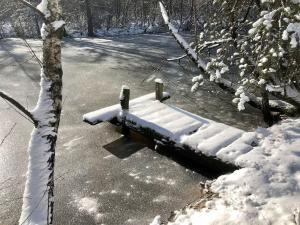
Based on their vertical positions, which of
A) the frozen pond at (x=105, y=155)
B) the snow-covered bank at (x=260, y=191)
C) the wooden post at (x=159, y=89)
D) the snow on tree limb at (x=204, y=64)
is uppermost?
the snow on tree limb at (x=204, y=64)

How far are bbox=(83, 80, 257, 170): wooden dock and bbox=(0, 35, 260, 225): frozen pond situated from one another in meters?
0.48

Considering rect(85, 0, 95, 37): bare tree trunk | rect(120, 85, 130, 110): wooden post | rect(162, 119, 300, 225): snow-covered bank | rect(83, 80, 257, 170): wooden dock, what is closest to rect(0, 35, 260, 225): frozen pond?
rect(83, 80, 257, 170): wooden dock

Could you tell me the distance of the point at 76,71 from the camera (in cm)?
1762

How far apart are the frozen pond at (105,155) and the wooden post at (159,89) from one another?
1.70 ft

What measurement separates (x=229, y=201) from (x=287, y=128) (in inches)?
139

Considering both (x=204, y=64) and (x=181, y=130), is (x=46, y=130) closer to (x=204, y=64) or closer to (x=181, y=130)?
(x=181, y=130)

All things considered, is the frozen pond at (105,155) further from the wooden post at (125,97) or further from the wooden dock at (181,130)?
the wooden post at (125,97)

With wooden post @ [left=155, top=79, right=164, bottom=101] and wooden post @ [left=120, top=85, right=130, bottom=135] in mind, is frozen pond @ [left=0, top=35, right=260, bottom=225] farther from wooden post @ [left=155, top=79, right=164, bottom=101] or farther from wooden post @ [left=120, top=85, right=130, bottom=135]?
wooden post @ [left=155, top=79, right=164, bottom=101]

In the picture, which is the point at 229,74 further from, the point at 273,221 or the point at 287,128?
the point at 273,221

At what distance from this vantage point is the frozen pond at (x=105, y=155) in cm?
746

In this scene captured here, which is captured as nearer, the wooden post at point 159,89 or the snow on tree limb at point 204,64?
Result: the snow on tree limb at point 204,64

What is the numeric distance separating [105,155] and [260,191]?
14.4ft

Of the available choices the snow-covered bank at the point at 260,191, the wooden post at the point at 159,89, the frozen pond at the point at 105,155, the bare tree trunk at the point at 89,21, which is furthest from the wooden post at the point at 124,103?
the bare tree trunk at the point at 89,21

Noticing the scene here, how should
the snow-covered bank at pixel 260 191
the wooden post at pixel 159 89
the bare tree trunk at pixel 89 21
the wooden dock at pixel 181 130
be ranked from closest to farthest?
the snow-covered bank at pixel 260 191, the wooden dock at pixel 181 130, the wooden post at pixel 159 89, the bare tree trunk at pixel 89 21
